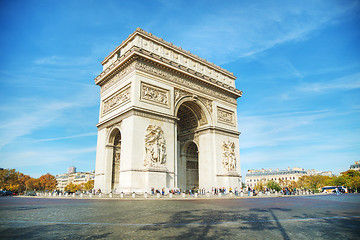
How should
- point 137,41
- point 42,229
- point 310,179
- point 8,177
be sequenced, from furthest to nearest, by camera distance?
point 310,179 → point 8,177 → point 137,41 → point 42,229

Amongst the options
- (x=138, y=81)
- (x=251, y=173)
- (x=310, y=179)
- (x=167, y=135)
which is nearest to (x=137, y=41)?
(x=138, y=81)

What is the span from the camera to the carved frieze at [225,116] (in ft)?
94.6

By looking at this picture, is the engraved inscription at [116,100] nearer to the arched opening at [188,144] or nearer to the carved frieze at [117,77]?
the carved frieze at [117,77]

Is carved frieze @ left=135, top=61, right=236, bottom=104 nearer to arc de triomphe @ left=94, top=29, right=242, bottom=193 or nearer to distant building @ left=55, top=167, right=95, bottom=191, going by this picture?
arc de triomphe @ left=94, top=29, right=242, bottom=193

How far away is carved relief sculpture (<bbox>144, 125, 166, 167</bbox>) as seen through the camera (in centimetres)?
2042

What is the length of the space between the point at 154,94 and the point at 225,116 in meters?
10.9

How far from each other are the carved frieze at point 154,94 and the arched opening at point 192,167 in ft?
29.2

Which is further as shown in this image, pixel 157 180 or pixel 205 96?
pixel 205 96

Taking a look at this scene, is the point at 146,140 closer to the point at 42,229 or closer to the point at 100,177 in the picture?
the point at 100,177

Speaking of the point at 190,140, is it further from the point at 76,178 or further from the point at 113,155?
the point at 76,178

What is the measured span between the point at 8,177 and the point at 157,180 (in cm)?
4753

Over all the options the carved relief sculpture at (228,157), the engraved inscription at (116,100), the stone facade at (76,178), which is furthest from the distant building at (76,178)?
the carved relief sculpture at (228,157)

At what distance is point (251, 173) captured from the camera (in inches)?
4574

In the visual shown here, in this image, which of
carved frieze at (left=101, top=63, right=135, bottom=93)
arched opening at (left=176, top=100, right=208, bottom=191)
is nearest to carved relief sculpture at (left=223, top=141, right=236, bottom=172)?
arched opening at (left=176, top=100, right=208, bottom=191)
